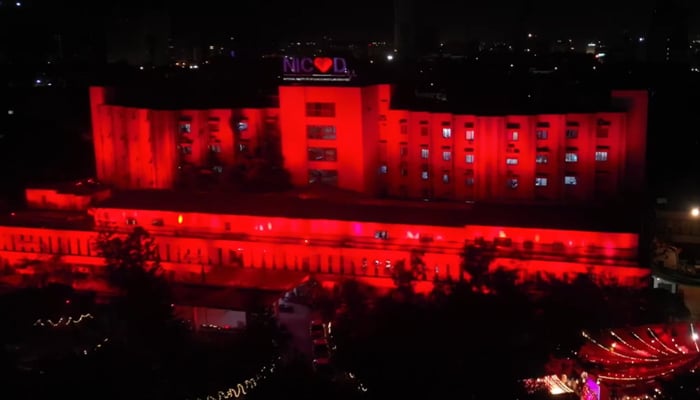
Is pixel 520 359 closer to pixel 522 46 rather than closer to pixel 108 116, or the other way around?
pixel 108 116

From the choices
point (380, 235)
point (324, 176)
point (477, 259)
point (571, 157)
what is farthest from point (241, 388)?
point (571, 157)

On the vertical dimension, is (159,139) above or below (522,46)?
below

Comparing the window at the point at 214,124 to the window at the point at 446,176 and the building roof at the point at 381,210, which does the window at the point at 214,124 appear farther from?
the window at the point at 446,176

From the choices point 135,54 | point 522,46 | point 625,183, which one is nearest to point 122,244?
point 625,183

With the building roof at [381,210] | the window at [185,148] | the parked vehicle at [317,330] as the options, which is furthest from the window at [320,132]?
the parked vehicle at [317,330]

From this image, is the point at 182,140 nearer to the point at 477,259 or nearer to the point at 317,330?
the point at 317,330

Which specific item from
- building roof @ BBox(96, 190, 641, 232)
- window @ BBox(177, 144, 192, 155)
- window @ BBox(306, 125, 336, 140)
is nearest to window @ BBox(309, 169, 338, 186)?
window @ BBox(306, 125, 336, 140)

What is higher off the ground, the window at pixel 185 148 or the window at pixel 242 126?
the window at pixel 242 126
